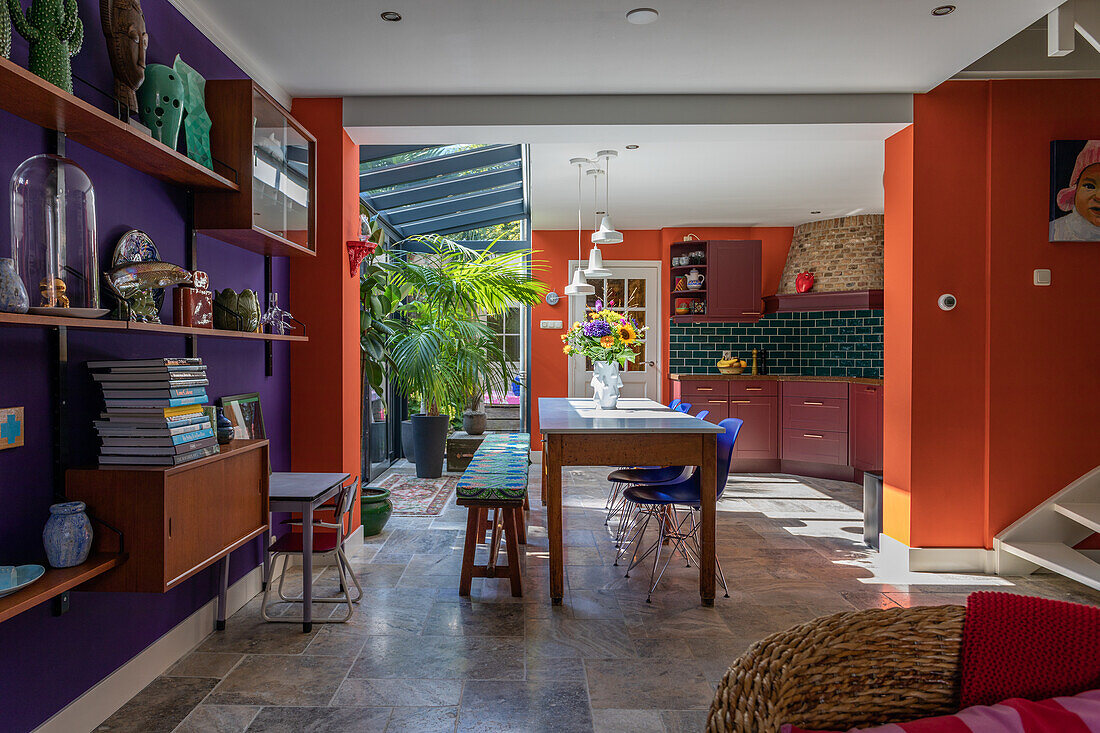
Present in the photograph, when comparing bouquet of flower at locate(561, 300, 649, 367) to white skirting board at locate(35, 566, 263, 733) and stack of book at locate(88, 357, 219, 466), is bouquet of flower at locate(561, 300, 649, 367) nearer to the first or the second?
white skirting board at locate(35, 566, 263, 733)

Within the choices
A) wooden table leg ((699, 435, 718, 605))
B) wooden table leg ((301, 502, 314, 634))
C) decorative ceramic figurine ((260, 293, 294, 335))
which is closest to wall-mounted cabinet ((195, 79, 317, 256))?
decorative ceramic figurine ((260, 293, 294, 335))

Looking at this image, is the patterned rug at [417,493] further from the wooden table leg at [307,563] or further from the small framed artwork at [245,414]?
the wooden table leg at [307,563]

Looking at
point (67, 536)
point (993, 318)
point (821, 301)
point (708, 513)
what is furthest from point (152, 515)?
point (821, 301)

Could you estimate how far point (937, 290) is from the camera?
12.6ft

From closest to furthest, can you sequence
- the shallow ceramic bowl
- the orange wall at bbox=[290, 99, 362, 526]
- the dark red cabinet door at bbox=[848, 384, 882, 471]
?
the shallow ceramic bowl < the orange wall at bbox=[290, 99, 362, 526] < the dark red cabinet door at bbox=[848, 384, 882, 471]

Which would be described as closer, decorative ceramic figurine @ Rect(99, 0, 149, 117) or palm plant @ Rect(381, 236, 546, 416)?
decorative ceramic figurine @ Rect(99, 0, 149, 117)

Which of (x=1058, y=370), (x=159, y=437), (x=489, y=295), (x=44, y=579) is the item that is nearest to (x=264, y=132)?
(x=159, y=437)

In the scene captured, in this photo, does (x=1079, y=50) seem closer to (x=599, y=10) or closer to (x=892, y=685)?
(x=599, y=10)

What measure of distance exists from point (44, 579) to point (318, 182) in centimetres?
285

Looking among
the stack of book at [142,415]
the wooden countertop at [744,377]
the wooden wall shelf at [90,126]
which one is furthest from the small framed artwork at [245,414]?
the wooden countertop at [744,377]

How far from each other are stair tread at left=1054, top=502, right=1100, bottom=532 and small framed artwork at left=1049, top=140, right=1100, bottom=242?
1.52m

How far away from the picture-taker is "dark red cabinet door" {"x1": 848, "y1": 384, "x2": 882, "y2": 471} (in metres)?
6.28

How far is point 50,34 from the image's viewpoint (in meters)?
1.76

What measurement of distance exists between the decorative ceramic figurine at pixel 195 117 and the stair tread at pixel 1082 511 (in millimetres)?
4617
